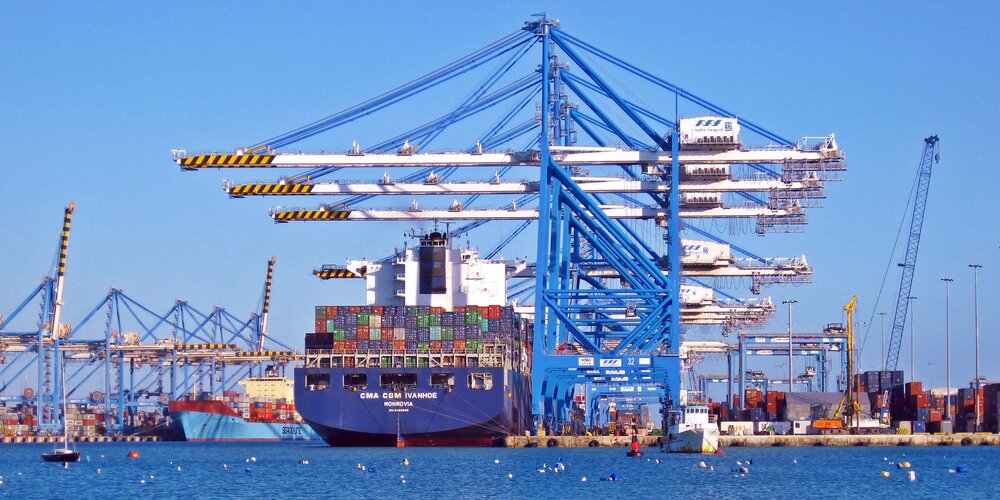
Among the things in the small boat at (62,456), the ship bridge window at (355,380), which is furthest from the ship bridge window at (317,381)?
the small boat at (62,456)

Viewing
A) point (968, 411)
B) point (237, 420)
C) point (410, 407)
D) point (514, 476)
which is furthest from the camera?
point (237, 420)

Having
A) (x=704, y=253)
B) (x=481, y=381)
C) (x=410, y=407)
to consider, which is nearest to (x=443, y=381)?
(x=481, y=381)

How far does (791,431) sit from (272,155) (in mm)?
39294

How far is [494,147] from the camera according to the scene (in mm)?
64938

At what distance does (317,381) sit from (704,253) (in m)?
23.1

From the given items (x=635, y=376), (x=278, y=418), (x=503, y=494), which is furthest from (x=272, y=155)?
(x=278, y=418)

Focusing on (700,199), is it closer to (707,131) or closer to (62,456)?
(707,131)

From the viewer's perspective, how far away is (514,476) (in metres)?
46.2

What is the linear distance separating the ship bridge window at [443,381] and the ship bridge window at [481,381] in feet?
2.75

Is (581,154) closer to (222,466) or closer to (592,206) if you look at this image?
(592,206)

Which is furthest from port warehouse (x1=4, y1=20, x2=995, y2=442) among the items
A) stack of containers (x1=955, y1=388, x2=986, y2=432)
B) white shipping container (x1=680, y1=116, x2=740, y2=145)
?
stack of containers (x1=955, y1=388, x2=986, y2=432)

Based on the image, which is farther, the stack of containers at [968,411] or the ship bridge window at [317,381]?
the stack of containers at [968,411]

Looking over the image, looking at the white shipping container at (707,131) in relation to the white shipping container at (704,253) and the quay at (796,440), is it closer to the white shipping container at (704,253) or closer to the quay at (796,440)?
the quay at (796,440)

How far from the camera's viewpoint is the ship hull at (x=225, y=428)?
109 m
